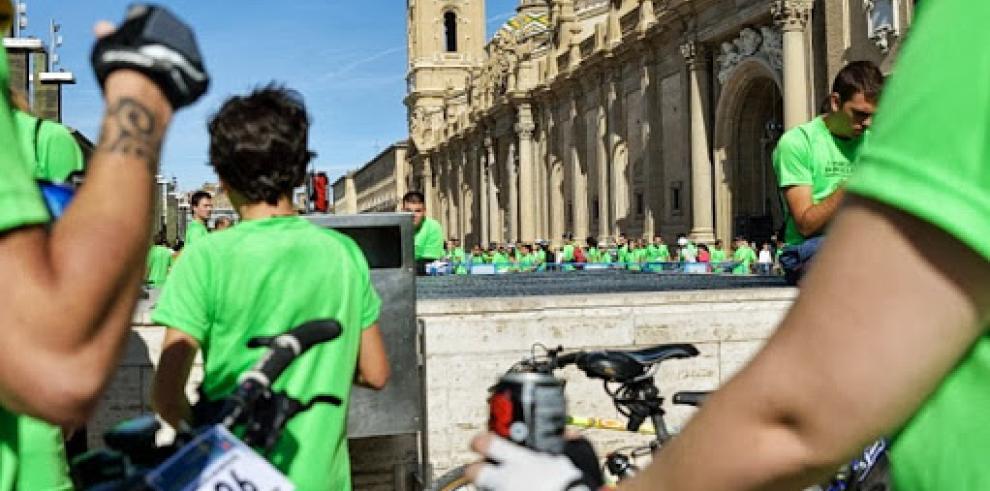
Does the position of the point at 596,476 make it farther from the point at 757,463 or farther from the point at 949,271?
the point at 949,271

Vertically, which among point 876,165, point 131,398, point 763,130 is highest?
point 763,130

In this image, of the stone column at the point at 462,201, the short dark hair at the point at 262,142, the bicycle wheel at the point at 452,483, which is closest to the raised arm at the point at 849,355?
the short dark hair at the point at 262,142

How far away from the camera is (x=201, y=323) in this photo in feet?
10.3

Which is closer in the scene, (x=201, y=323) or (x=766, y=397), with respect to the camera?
(x=766, y=397)

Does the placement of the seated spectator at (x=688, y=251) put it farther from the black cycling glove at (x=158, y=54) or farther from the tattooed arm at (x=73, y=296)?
the tattooed arm at (x=73, y=296)

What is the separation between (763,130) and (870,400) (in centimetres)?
3157

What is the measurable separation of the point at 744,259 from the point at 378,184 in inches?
3657

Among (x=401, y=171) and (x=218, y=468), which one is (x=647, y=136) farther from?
(x=401, y=171)

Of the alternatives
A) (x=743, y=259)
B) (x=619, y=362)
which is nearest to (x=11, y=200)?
(x=619, y=362)

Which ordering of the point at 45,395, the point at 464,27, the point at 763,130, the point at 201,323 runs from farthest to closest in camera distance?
the point at 464,27
the point at 763,130
the point at 201,323
the point at 45,395

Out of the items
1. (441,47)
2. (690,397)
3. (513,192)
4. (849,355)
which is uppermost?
(441,47)

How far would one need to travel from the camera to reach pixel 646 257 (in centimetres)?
3253

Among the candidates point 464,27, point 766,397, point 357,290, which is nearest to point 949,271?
point 766,397

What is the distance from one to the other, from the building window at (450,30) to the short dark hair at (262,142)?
94.0 m
